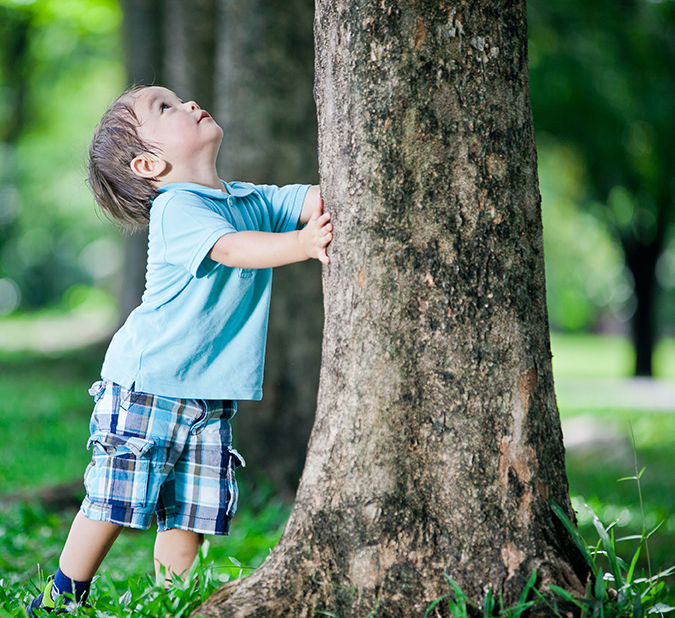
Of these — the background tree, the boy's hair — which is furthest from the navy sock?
the background tree

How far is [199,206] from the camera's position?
2.12 meters

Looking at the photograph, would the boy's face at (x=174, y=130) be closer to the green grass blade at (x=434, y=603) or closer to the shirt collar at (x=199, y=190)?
the shirt collar at (x=199, y=190)

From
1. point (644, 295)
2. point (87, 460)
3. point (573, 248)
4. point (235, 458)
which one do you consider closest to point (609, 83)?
point (644, 295)

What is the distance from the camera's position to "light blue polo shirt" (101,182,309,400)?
2.23 m

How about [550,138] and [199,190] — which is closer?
[199,190]

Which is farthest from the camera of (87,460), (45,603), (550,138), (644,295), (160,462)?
(644,295)

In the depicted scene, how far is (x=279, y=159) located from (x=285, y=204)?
8.06ft

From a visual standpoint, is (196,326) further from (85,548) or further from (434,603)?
(434,603)

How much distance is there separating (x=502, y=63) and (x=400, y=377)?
861mm

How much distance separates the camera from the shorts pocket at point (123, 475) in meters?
2.18

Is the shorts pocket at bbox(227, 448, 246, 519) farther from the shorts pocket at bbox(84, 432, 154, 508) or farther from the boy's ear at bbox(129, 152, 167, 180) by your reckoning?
the boy's ear at bbox(129, 152, 167, 180)

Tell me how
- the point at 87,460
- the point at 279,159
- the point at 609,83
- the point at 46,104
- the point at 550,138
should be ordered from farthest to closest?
1. the point at 46,104
2. the point at 550,138
3. the point at 609,83
4. the point at 87,460
5. the point at 279,159

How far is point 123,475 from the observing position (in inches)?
85.8

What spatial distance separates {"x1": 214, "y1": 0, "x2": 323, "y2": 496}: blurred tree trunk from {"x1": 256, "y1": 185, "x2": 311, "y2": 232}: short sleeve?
2363 mm
